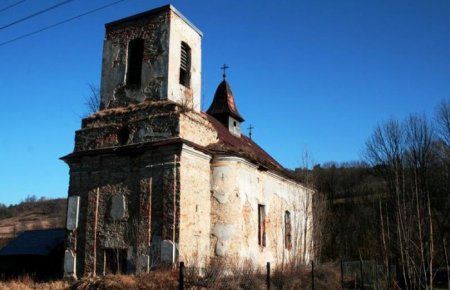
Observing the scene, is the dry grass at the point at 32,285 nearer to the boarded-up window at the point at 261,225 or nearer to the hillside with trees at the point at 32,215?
the boarded-up window at the point at 261,225

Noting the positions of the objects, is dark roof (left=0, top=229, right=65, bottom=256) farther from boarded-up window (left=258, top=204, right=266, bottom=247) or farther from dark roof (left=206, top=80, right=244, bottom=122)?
dark roof (left=206, top=80, right=244, bottom=122)

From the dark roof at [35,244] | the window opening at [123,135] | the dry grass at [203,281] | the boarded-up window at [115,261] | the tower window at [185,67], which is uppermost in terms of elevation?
the tower window at [185,67]

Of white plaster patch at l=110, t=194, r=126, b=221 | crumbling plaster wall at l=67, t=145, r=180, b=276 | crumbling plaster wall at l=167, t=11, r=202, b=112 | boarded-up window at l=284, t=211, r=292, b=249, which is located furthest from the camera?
boarded-up window at l=284, t=211, r=292, b=249

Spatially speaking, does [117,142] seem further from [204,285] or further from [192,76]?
[204,285]

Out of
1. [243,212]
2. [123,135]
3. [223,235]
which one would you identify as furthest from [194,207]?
[123,135]

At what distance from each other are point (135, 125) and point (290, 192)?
9.11 m

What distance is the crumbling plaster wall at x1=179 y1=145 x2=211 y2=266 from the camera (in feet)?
48.9

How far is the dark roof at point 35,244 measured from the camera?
62.9 feet

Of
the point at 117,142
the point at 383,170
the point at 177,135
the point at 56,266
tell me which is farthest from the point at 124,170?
the point at 383,170

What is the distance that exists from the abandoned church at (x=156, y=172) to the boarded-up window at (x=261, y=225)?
5 cm

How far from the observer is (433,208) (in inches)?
1350

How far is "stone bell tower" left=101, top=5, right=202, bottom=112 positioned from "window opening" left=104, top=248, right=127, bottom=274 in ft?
17.8

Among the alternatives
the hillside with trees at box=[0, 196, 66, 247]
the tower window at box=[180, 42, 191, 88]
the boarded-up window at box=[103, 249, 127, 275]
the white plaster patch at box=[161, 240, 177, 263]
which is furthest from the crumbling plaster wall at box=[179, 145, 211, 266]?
the hillside with trees at box=[0, 196, 66, 247]

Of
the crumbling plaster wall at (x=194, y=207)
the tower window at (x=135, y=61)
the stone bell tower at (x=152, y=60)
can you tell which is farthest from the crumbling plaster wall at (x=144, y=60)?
the crumbling plaster wall at (x=194, y=207)
